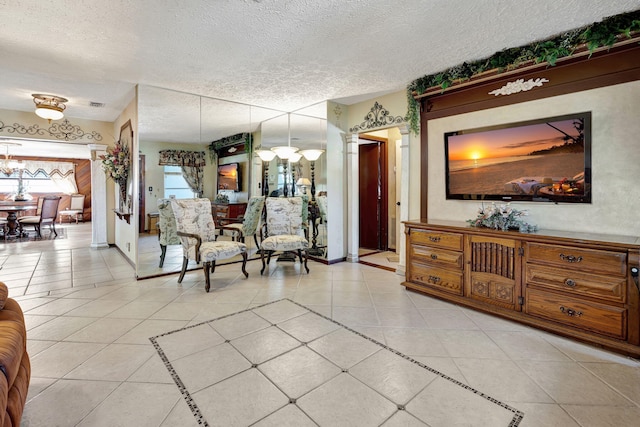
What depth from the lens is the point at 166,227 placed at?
426 cm

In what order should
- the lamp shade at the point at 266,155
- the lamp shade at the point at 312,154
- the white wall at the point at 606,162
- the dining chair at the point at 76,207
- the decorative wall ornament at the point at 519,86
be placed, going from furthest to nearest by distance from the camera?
the dining chair at the point at 76,207, the lamp shade at the point at 266,155, the lamp shade at the point at 312,154, the decorative wall ornament at the point at 519,86, the white wall at the point at 606,162

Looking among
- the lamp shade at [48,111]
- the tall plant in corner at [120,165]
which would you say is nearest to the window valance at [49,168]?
the tall plant in corner at [120,165]

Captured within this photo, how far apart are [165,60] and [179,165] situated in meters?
1.56

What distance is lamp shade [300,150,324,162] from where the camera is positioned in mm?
4883

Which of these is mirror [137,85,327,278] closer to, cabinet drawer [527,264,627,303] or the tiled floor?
the tiled floor

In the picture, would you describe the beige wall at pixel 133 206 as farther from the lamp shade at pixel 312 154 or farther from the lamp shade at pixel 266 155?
the lamp shade at pixel 312 154

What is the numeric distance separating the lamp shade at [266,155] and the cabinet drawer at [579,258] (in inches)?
147

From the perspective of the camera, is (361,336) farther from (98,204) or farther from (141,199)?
(98,204)

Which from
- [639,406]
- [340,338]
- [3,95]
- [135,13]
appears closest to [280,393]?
[340,338]

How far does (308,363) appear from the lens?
210 cm

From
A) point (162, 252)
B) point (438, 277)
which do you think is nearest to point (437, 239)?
point (438, 277)

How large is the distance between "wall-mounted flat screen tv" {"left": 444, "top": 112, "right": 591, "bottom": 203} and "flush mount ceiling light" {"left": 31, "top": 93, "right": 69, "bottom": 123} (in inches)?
206

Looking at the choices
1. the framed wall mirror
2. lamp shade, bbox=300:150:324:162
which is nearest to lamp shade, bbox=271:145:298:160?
lamp shade, bbox=300:150:324:162

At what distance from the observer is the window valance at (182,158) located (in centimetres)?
421
